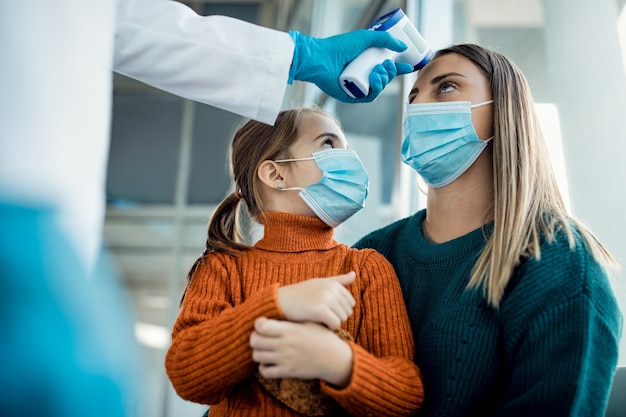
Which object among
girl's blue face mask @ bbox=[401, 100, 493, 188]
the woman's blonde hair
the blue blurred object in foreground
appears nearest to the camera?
the blue blurred object in foreground

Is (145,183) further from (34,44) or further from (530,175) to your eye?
(34,44)

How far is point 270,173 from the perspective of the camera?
137cm

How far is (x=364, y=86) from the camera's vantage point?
4.13 ft

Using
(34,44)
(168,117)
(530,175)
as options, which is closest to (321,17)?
(168,117)

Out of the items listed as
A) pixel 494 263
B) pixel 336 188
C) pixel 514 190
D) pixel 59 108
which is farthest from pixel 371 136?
pixel 59 108

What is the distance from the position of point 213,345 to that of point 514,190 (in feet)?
2.08

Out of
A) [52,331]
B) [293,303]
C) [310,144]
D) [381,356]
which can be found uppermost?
[310,144]

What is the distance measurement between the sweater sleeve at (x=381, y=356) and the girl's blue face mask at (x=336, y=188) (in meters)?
0.15

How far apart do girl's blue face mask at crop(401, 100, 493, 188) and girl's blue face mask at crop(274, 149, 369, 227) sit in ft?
0.49

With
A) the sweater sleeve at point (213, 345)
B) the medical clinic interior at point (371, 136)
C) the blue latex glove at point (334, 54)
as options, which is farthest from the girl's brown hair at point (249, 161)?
the medical clinic interior at point (371, 136)

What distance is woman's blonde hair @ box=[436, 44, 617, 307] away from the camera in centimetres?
100

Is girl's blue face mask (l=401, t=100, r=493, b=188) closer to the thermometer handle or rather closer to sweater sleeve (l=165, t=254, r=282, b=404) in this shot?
the thermometer handle

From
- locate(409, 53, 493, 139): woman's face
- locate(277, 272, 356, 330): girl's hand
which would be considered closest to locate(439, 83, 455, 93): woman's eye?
locate(409, 53, 493, 139): woman's face

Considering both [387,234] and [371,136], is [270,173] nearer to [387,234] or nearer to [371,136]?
[387,234]
